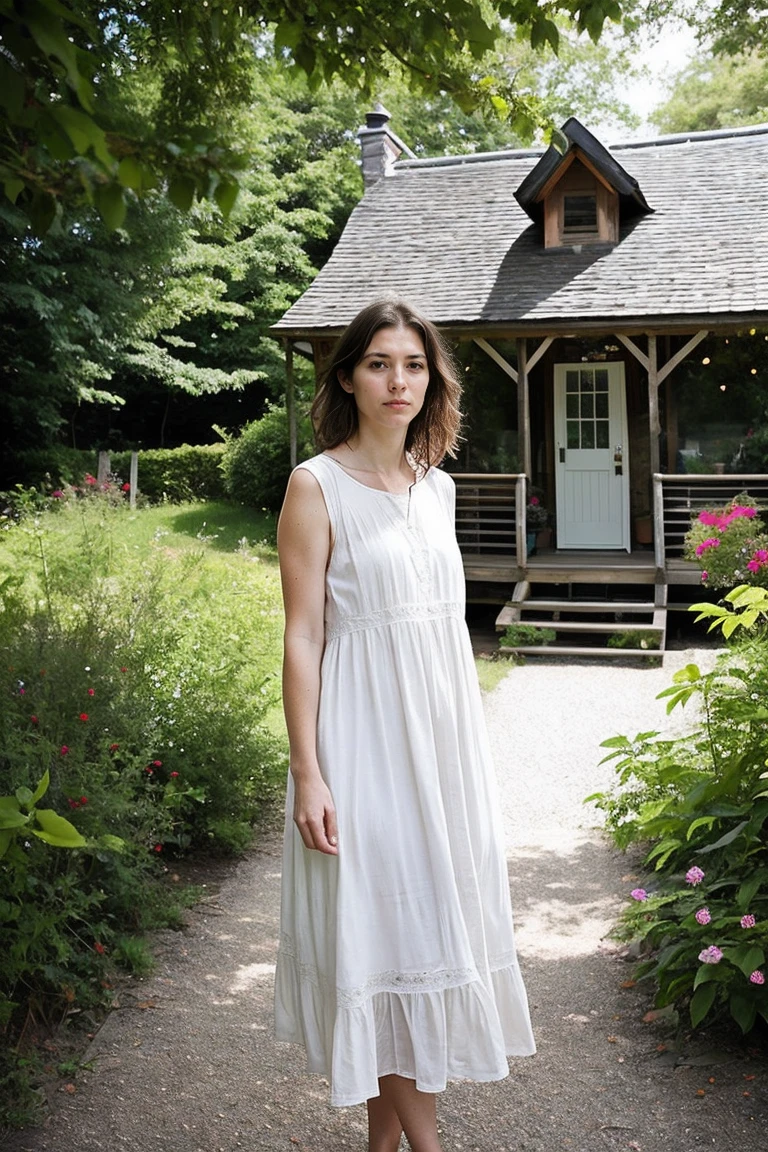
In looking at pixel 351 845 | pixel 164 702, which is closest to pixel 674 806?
pixel 351 845

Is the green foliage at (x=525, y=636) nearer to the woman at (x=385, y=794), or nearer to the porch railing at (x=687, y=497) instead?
A: the porch railing at (x=687, y=497)

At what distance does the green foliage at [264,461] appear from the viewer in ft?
71.1

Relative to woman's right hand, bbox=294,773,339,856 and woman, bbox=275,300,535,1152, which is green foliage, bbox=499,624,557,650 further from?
woman's right hand, bbox=294,773,339,856

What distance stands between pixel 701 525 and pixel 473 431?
4.37 m

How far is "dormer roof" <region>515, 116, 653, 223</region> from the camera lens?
14.5 meters

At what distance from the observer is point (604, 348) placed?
50.0 feet

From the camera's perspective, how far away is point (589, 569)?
525 inches

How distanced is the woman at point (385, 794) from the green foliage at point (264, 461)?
18.6 m

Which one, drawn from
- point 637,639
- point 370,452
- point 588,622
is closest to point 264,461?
point 588,622

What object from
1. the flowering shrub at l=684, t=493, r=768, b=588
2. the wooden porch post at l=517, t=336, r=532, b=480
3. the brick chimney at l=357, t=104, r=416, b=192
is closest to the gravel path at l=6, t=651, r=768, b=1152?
the flowering shrub at l=684, t=493, r=768, b=588

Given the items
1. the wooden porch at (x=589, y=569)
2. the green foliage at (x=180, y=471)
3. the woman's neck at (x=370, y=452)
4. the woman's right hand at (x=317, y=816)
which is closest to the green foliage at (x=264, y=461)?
the green foliage at (x=180, y=471)

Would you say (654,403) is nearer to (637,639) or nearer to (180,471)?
(637,639)

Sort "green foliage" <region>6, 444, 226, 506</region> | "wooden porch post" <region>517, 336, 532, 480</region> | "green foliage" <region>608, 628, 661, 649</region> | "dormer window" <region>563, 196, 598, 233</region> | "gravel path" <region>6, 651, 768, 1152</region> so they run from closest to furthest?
"gravel path" <region>6, 651, 768, 1152</region> → "green foliage" <region>608, 628, 661, 649</region> → "wooden porch post" <region>517, 336, 532, 480</region> → "dormer window" <region>563, 196, 598, 233</region> → "green foliage" <region>6, 444, 226, 506</region>

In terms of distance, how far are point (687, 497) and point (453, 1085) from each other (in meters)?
11.0
